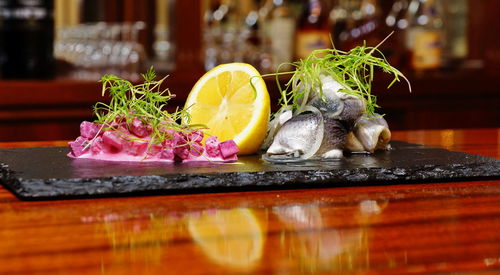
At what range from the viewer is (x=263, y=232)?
2.74ft

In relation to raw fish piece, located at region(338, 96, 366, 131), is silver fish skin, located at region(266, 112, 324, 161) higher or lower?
lower

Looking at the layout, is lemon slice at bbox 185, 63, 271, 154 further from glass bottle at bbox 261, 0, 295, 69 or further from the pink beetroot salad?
glass bottle at bbox 261, 0, 295, 69

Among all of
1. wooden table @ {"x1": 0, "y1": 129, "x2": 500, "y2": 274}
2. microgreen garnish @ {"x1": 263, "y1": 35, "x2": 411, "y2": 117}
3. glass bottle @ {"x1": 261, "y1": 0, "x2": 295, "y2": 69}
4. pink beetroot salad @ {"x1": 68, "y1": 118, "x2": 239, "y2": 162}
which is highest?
glass bottle @ {"x1": 261, "y1": 0, "x2": 295, "y2": 69}

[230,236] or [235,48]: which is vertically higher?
[235,48]

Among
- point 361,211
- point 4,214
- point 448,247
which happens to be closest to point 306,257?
point 448,247

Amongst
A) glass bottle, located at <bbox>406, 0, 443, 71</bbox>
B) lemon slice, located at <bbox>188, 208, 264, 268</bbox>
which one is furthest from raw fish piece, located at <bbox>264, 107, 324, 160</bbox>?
glass bottle, located at <bbox>406, 0, 443, 71</bbox>

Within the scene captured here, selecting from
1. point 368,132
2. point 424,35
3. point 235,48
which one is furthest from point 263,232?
point 424,35

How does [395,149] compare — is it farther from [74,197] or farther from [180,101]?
[180,101]

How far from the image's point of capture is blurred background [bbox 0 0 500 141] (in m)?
2.77

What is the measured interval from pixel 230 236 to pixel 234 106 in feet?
2.15

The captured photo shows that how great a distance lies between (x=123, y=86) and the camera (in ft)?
4.40

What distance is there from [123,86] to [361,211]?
531 mm

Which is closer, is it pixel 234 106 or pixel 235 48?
pixel 234 106

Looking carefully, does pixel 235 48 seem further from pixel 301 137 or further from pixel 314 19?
pixel 301 137
